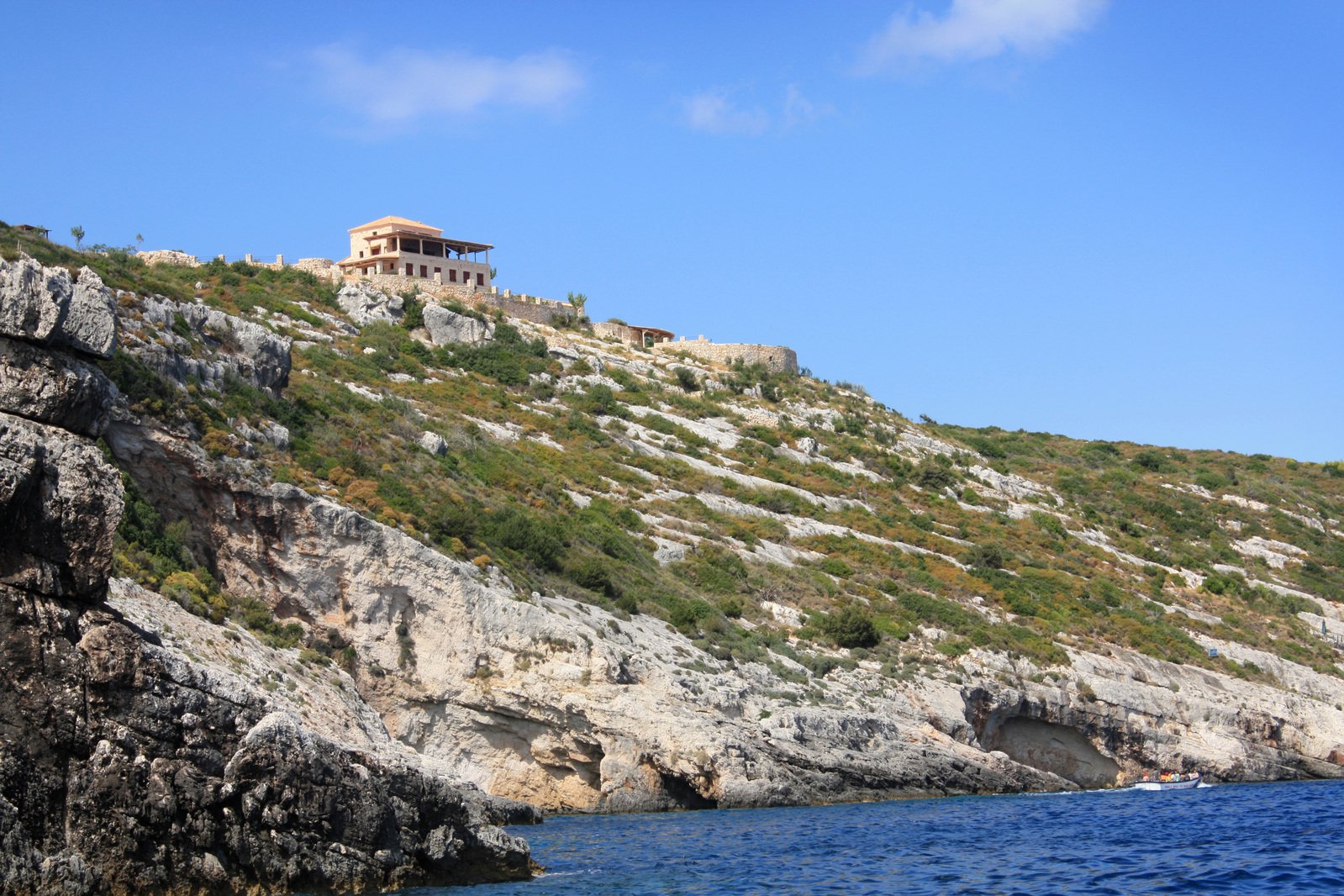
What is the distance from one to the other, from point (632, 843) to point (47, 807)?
12.2 m

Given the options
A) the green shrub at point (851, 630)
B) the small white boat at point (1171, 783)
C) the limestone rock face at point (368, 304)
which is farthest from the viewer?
the limestone rock face at point (368, 304)

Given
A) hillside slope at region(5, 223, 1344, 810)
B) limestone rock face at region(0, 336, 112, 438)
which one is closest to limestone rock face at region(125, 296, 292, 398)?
hillside slope at region(5, 223, 1344, 810)

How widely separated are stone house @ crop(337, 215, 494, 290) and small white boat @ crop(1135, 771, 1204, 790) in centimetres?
4868

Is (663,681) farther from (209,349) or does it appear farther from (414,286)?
(414,286)

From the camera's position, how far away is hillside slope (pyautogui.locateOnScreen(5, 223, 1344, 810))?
99.1 feet

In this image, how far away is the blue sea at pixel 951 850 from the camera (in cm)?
1950

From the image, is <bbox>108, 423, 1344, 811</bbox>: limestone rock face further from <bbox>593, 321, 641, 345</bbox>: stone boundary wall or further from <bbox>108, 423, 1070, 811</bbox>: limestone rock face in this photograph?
<bbox>593, 321, 641, 345</bbox>: stone boundary wall

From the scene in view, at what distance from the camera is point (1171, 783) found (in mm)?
40562

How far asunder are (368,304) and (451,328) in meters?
4.30

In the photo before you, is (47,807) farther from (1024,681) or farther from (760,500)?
(760,500)

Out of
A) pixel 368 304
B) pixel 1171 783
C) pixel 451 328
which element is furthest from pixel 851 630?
pixel 368 304

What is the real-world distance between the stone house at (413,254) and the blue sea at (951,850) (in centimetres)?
5285

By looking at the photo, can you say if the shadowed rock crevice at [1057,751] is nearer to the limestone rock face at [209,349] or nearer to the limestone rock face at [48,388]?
the limestone rock face at [209,349]

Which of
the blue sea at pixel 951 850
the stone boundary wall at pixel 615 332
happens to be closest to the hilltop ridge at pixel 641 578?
the blue sea at pixel 951 850
